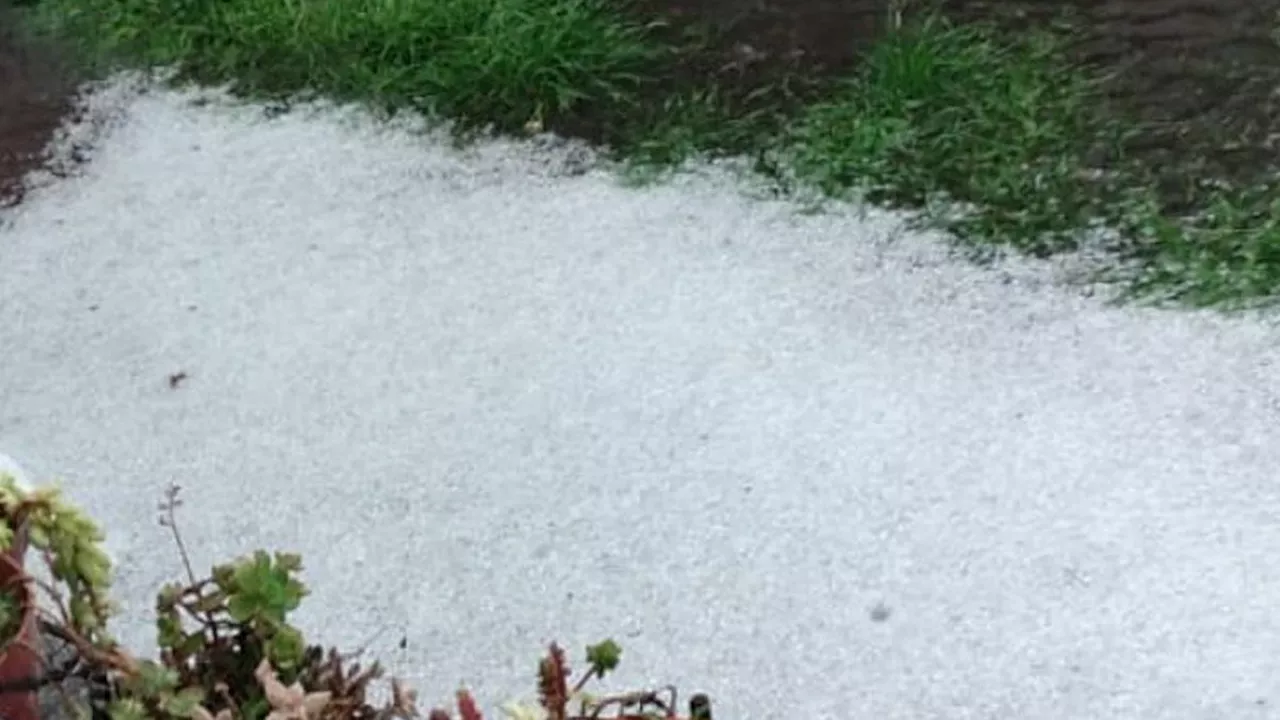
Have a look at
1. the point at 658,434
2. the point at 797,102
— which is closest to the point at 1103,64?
the point at 797,102

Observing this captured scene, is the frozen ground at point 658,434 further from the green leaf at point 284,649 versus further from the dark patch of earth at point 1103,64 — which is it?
the green leaf at point 284,649

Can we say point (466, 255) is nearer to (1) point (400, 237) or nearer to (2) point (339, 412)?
(1) point (400, 237)

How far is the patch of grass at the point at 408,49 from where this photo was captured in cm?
353

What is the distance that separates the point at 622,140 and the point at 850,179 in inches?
17.1

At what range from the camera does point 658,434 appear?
258cm

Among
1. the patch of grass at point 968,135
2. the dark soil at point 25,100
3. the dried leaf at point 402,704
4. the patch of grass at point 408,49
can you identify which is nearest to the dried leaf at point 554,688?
the dried leaf at point 402,704

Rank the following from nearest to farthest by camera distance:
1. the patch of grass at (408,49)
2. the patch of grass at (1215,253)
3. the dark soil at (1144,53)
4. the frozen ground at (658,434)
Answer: the frozen ground at (658,434)
the patch of grass at (1215,253)
the dark soil at (1144,53)
the patch of grass at (408,49)

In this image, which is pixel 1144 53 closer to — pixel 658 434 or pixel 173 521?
pixel 658 434

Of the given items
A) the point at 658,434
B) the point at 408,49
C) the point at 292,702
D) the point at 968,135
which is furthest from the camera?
the point at 408,49

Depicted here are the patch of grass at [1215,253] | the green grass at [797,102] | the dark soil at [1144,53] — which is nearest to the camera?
the patch of grass at [1215,253]

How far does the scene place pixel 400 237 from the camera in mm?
3160

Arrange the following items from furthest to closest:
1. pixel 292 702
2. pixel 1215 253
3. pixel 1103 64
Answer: pixel 1103 64
pixel 1215 253
pixel 292 702

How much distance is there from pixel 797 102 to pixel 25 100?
1.47m

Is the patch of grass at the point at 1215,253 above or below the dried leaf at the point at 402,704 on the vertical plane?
below
